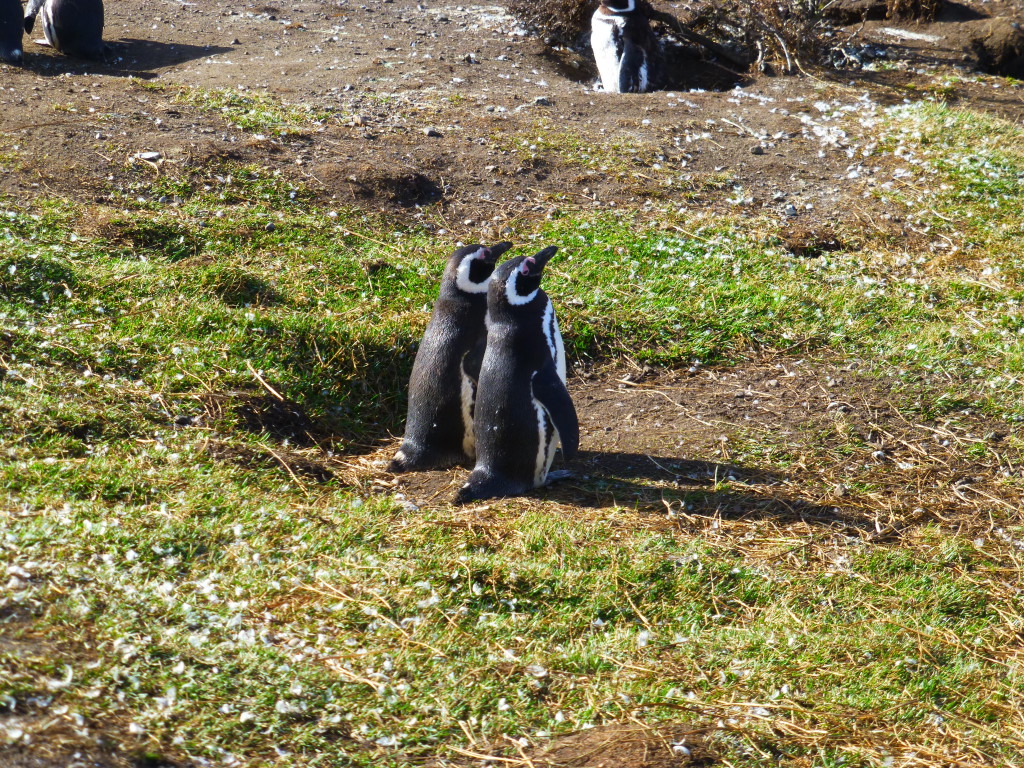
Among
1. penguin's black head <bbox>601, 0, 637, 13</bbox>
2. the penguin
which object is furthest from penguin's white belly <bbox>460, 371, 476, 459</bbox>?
the penguin

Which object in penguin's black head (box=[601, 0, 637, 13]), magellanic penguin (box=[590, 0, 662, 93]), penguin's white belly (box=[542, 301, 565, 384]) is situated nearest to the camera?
penguin's white belly (box=[542, 301, 565, 384])

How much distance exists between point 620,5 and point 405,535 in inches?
293

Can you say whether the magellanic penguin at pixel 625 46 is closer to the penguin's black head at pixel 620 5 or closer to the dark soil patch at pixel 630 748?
the penguin's black head at pixel 620 5

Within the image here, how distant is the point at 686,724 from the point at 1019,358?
3.21 metres

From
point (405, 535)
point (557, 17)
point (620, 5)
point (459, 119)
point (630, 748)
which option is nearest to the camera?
point (630, 748)

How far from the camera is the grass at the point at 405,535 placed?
265 cm

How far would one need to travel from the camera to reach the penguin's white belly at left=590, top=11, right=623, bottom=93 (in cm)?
934

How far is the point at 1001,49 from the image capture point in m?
9.57

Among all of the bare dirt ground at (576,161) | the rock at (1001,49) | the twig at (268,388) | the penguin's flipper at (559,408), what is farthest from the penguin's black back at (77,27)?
the rock at (1001,49)

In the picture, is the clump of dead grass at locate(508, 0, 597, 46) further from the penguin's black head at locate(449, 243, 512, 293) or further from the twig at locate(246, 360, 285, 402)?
the twig at locate(246, 360, 285, 402)

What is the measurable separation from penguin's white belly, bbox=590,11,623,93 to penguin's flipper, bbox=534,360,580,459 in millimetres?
6077

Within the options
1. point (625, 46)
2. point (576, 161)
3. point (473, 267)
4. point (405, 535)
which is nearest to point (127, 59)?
point (625, 46)

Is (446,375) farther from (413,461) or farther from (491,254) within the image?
(491,254)

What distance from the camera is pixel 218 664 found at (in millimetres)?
2695
